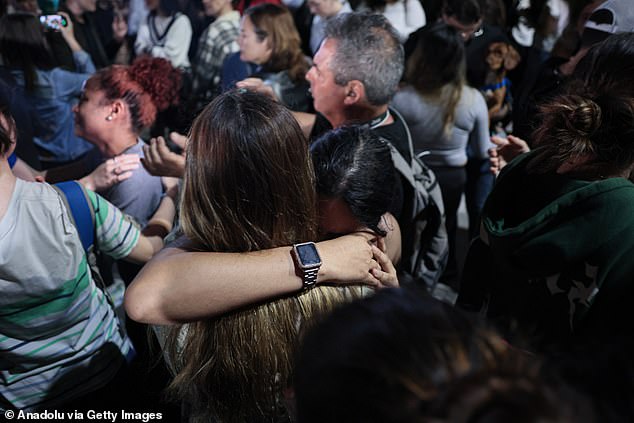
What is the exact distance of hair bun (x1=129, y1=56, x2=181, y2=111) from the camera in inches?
98.0

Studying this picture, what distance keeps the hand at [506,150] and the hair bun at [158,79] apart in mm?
1562

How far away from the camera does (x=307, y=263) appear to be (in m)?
1.16

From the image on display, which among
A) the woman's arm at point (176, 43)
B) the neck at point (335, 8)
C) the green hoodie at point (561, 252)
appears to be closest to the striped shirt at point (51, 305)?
the green hoodie at point (561, 252)

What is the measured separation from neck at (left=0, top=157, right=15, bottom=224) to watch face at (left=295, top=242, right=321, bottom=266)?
2.46 feet

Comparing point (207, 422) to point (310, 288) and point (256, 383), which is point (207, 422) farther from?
point (310, 288)

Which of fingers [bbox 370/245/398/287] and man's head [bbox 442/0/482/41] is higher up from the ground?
man's head [bbox 442/0/482/41]

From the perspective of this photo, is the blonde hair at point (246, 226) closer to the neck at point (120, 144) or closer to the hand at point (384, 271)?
the hand at point (384, 271)

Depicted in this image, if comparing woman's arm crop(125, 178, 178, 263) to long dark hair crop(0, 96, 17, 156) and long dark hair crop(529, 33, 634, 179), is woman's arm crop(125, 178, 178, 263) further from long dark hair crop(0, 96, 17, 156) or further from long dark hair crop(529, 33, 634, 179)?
long dark hair crop(529, 33, 634, 179)

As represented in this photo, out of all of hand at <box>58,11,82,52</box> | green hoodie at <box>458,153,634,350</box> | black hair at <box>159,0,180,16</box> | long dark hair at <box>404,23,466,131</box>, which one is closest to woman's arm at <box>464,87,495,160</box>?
long dark hair at <box>404,23,466,131</box>

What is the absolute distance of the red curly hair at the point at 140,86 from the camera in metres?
2.41

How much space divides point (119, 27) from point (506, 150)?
14.8 ft

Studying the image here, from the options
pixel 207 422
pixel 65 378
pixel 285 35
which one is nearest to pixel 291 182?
pixel 207 422

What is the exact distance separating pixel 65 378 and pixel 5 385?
0.16 meters

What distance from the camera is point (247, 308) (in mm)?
1167
